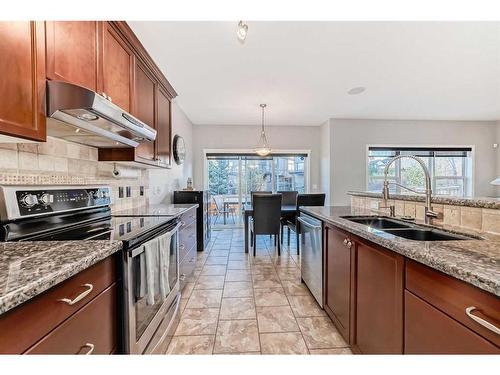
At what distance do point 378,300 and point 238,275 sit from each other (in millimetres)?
1962

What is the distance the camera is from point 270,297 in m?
2.37

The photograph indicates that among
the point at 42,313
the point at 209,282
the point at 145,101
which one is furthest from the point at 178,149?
the point at 42,313

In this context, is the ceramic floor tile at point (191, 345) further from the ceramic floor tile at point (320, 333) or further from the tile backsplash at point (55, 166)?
the tile backsplash at point (55, 166)

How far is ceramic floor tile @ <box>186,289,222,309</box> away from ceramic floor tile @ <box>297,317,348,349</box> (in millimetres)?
812

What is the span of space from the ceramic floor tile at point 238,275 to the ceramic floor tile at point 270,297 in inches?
13.6

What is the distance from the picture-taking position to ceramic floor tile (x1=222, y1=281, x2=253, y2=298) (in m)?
2.43

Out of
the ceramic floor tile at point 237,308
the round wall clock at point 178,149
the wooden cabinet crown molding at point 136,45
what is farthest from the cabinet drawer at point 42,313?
the round wall clock at point 178,149

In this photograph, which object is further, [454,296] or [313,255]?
[313,255]

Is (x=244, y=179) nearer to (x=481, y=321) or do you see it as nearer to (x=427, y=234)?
(x=427, y=234)

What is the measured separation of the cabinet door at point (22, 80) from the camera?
3.07ft

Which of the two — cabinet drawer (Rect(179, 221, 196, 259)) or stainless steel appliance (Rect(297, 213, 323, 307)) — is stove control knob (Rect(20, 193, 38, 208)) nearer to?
cabinet drawer (Rect(179, 221, 196, 259))

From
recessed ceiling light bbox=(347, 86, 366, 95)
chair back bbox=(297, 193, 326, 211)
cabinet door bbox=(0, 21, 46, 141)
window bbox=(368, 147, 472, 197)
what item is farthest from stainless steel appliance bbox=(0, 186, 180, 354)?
window bbox=(368, 147, 472, 197)
